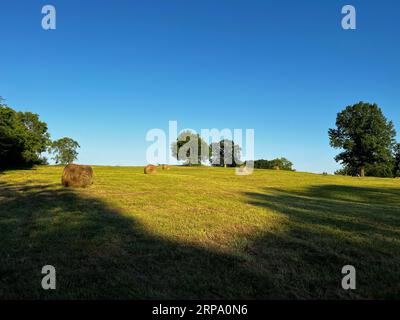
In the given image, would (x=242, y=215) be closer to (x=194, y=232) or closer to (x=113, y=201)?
(x=194, y=232)

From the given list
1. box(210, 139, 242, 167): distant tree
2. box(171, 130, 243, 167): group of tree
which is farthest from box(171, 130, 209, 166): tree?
box(210, 139, 242, 167): distant tree

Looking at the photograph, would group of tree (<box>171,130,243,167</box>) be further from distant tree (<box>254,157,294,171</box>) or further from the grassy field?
the grassy field

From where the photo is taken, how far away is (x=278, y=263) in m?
5.88

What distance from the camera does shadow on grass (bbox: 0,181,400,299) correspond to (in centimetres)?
474

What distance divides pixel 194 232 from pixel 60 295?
397 centimetres

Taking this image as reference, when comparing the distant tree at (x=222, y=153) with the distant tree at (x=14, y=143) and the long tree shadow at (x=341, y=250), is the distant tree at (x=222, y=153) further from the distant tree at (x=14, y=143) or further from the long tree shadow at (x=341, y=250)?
the long tree shadow at (x=341, y=250)

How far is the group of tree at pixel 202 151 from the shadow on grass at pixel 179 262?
7786 cm

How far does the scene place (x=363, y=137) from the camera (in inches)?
2534

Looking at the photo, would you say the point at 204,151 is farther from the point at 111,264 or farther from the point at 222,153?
the point at 111,264

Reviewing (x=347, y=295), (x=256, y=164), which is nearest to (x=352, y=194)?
(x=347, y=295)

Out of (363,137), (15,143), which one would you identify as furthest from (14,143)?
(363,137)

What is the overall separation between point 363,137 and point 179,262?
68881mm

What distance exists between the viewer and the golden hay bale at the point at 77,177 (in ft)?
61.6

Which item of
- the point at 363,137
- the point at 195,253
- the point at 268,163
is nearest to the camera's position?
the point at 195,253
